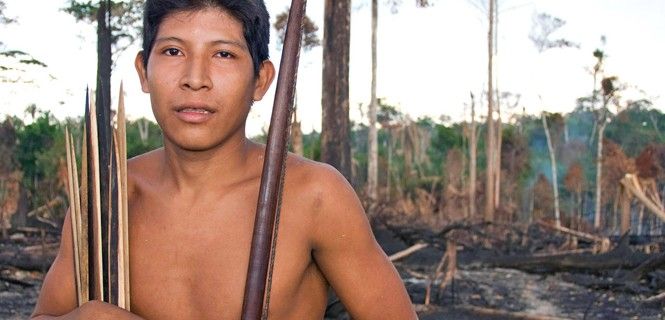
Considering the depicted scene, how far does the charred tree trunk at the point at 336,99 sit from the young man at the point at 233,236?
6929 millimetres

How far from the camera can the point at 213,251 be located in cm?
137

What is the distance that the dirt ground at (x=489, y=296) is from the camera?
19.8 ft

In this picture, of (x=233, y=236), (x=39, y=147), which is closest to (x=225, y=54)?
(x=233, y=236)

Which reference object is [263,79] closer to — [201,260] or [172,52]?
[172,52]

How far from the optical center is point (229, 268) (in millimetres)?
1361

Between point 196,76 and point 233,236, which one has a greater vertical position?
point 196,76

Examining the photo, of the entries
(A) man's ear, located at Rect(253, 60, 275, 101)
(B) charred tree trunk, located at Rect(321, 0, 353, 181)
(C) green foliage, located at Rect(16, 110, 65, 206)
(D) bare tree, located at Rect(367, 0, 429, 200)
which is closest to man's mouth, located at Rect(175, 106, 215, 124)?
(A) man's ear, located at Rect(253, 60, 275, 101)

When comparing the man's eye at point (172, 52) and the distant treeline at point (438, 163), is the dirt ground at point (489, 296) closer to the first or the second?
the distant treeline at point (438, 163)

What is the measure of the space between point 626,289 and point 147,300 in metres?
6.39

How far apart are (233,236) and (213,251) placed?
4 centimetres

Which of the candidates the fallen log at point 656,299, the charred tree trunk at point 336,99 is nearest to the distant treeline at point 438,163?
the charred tree trunk at point 336,99

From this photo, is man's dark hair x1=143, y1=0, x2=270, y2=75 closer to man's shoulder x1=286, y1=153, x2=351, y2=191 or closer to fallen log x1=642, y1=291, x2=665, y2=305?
man's shoulder x1=286, y1=153, x2=351, y2=191

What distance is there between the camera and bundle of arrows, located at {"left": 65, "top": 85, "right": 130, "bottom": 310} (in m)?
0.95

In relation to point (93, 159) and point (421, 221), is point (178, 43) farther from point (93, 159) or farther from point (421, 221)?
point (421, 221)
